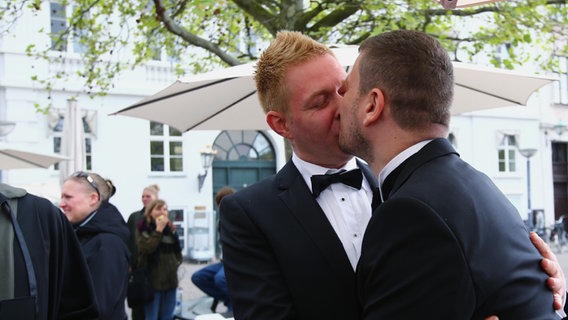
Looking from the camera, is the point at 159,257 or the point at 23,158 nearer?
the point at 159,257

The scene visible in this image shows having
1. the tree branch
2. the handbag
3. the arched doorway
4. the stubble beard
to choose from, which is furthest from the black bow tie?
the arched doorway

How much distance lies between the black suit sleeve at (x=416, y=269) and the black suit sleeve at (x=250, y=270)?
1.47 feet

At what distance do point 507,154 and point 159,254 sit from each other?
63.5 feet

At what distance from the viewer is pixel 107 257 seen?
374cm

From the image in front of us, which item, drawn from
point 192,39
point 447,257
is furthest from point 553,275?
point 192,39

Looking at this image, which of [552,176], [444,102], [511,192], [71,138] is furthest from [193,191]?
[444,102]

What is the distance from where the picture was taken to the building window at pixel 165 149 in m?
17.5

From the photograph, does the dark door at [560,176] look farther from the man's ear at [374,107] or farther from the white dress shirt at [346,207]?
the man's ear at [374,107]

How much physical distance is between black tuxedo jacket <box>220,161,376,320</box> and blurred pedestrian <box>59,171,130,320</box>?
6.56ft

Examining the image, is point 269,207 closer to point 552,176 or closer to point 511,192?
point 511,192

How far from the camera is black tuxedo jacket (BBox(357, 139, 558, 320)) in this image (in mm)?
1172

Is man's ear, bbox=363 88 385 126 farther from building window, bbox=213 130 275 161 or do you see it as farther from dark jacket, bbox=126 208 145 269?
building window, bbox=213 130 275 161

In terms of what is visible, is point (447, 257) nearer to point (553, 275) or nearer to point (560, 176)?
point (553, 275)

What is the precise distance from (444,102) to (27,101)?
15722mm
